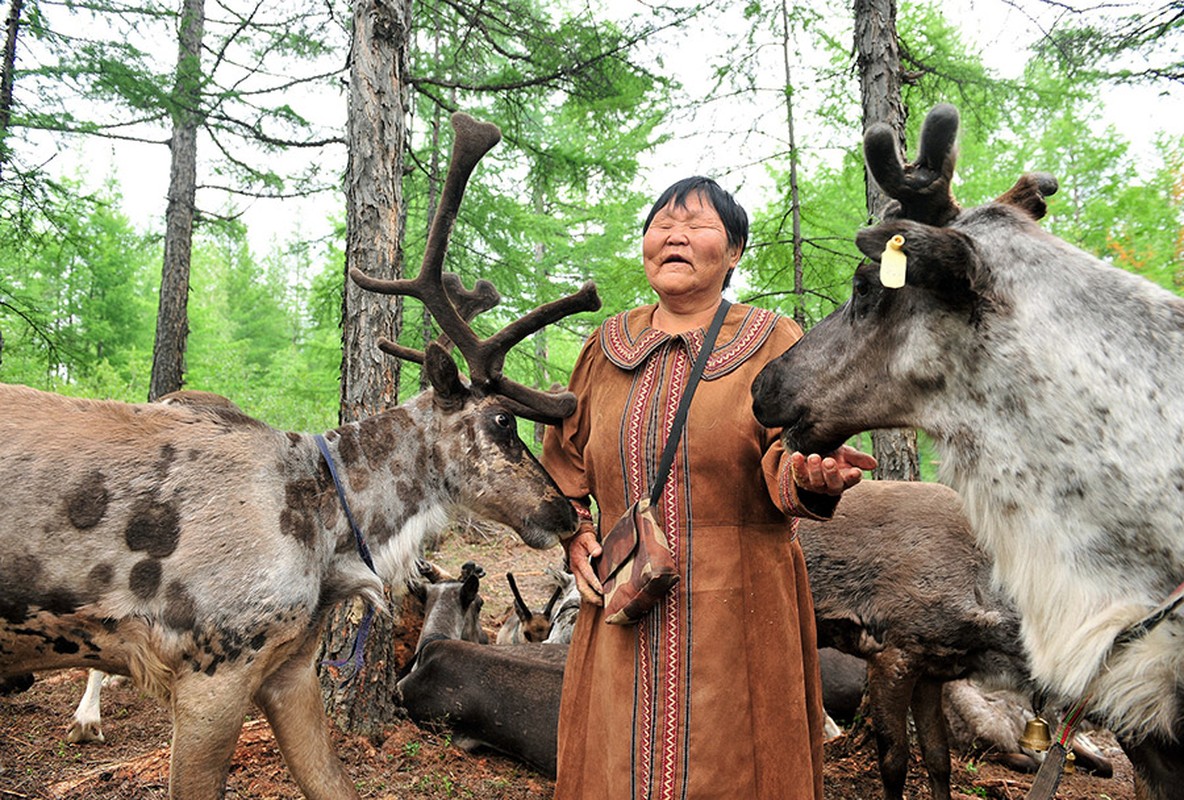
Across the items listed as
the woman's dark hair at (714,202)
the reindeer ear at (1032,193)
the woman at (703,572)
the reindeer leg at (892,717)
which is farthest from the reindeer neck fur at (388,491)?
the reindeer ear at (1032,193)

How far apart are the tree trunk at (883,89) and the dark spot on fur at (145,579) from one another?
5.69 metres

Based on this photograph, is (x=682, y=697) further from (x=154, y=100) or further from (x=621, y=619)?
(x=154, y=100)

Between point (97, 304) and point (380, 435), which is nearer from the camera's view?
point (380, 435)

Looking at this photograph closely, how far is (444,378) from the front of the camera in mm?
4219

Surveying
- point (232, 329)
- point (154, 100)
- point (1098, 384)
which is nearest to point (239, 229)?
point (154, 100)

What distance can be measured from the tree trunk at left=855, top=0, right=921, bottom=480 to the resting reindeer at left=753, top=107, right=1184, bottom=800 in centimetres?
446

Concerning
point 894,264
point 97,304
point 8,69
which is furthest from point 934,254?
point 97,304

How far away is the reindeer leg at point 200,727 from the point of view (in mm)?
3307

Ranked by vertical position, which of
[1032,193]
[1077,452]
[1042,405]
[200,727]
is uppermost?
[1032,193]

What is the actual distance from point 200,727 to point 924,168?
133 inches

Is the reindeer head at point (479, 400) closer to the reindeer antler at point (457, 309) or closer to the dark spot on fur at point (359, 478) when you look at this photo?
the reindeer antler at point (457, 309)

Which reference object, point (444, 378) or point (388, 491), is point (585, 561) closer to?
point (388, 491)

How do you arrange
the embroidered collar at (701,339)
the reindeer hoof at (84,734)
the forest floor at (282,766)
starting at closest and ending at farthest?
1. the embroidered collar at (701,339)
2. the forest floor at (282,766)
3. the reindeer hoof at (84,734)

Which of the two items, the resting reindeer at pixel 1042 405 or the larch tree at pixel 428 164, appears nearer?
the resting reindeer at pixel 1042 405
